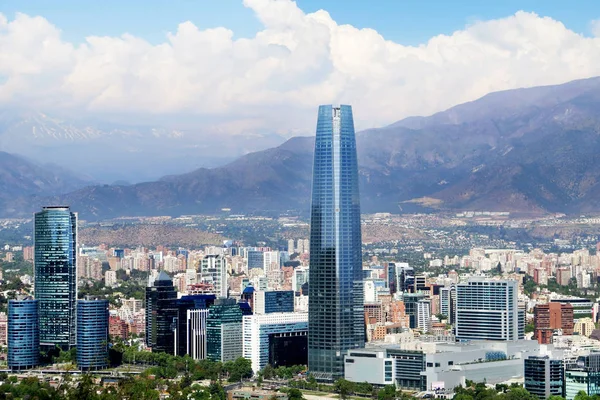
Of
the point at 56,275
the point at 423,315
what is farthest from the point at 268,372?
the point at 423,315

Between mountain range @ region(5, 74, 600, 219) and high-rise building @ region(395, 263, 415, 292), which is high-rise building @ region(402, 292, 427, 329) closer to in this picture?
high-rise building @ region(395, 263, 415, 292)

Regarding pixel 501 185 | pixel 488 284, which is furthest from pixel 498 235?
pixel 488 284

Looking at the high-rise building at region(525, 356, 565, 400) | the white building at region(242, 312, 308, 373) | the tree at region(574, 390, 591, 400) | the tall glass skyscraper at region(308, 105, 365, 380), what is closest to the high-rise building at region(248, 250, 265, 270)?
the white building at region(242, 312, 308, 373)

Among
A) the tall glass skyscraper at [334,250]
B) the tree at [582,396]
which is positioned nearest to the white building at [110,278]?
the tall glass skyscraper at [334,250]

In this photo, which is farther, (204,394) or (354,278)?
(354,278)

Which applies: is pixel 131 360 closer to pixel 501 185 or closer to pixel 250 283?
pixel 250 283

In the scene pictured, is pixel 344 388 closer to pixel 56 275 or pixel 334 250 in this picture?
pixel 334 250
